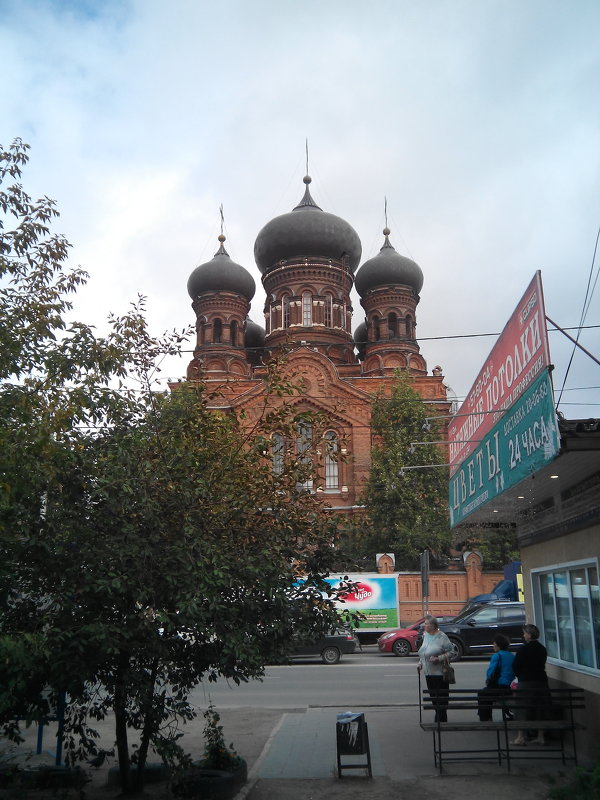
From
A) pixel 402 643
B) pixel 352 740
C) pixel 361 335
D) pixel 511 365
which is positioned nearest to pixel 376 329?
pixel 361 335

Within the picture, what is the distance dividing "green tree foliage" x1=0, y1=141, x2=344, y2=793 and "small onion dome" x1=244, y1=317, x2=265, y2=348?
154ft

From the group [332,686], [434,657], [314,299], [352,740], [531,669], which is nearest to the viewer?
[352,740]

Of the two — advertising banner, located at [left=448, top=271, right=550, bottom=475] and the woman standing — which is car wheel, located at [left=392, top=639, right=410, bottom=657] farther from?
advertising banner, located at [left=448, top=271, right=550, bottom=475]

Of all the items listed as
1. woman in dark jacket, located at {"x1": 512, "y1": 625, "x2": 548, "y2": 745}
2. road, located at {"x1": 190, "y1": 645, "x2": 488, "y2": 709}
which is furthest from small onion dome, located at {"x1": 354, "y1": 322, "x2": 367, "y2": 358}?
woman in dark jacket, located at {"x1": 512, "y1": 625, "x2": 548, "y2": 745}

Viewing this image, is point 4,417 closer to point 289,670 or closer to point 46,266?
point 46,266

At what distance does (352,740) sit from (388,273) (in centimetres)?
4482

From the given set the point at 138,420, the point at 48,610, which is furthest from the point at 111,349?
the point at 48,610

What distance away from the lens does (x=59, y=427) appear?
6.98 metres

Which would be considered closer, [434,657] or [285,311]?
[434,657]

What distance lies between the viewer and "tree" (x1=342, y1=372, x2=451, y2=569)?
35500mm

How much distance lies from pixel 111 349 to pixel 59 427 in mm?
1312

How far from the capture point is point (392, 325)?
5103 centimetres

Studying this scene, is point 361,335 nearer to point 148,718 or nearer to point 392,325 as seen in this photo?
point 392,325

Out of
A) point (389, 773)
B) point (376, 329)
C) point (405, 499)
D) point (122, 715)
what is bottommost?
point (389, 773)
